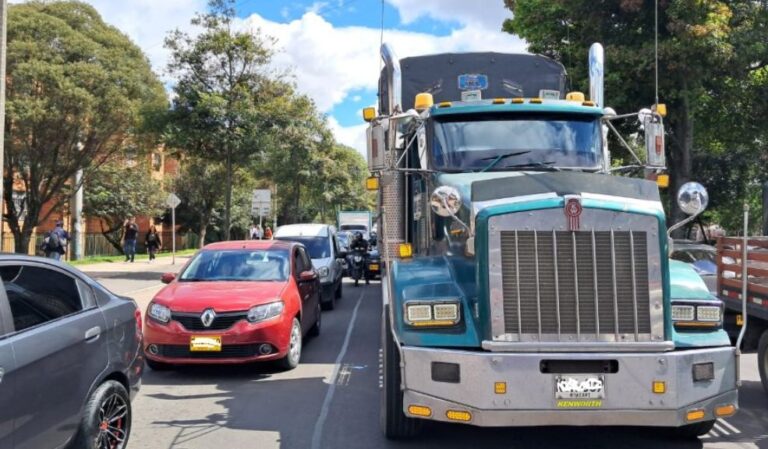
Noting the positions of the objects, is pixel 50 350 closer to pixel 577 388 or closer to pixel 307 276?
pixel 577 388

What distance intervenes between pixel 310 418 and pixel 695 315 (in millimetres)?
3429

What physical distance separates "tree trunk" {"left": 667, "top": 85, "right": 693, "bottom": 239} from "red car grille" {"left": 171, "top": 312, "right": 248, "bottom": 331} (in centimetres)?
1338

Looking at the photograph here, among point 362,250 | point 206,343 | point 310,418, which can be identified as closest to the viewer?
point 310,418

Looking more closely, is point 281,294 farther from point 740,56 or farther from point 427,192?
point 740,56

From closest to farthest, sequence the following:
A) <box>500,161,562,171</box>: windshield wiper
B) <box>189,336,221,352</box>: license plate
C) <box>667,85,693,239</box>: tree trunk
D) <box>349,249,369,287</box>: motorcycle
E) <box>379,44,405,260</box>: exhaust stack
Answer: <box>500,161,562,171</box>: windshield wiper < <box>379,44,405,260</box>: exhaust stack < <box>189,336,221,352</box>: license plate < <box>667,85,693,239</box>: tree trunk < <box>349,249,369,287</box>: motorcycle

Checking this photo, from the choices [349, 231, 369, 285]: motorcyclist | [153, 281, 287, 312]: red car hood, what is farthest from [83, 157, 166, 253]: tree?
[153, 281, 287, 312]: red car hood

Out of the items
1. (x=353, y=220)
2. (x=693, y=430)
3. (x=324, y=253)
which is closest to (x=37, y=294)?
(x=693, y=430)

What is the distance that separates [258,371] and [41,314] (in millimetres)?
4092

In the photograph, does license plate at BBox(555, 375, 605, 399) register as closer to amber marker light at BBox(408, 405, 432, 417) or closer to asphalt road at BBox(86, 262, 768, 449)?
amber marker light at BBox(408, 405, 432, 417)

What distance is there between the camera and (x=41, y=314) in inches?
176

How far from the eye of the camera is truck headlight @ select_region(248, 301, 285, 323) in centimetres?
777

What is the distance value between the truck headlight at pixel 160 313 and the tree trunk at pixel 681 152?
13.8 meters

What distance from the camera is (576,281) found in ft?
15.0

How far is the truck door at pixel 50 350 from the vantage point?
4016 mm
